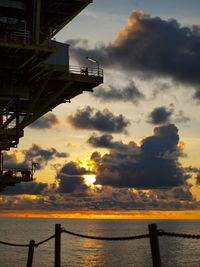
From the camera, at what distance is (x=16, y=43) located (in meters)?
26.2

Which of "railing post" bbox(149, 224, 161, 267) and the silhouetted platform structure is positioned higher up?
the silhouetted platform structure

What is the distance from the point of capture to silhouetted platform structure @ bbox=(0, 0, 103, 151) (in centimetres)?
2727

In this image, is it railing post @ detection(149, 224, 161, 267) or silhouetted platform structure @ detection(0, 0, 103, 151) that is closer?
railing post @ detection(149, 224, 161, 267)

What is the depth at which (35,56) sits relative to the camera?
2716 centimetres

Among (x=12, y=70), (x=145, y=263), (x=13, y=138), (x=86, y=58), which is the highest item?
(x=86, y=58)

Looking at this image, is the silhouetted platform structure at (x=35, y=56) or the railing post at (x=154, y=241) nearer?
the railing post at (x=154, y=241)

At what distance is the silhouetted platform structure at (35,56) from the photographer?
27.3m

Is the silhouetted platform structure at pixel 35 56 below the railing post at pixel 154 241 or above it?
above

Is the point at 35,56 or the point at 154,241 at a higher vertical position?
the point at 35,56

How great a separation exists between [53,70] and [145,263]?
5167cm

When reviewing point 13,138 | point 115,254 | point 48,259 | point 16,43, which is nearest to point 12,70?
point 16,43

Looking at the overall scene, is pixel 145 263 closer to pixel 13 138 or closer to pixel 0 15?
pixel 13 138

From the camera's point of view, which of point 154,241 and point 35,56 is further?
point 35,56

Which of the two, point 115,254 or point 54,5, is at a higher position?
point 54,5
